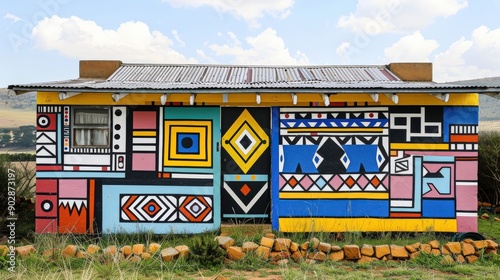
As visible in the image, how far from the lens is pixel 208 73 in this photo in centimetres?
1073

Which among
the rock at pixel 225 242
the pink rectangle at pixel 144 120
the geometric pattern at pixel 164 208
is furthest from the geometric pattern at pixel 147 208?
the rock at pixel 225 242

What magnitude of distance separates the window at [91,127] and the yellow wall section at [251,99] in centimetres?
19

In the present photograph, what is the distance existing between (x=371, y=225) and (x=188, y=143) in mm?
3912

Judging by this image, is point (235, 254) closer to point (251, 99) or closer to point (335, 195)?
point (335, 195)

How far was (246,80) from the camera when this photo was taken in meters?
9.59

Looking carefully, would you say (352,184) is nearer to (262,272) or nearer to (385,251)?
(385,251)

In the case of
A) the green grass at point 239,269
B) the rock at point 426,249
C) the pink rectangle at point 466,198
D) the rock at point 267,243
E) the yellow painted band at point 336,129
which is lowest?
the green grass at point 239,269

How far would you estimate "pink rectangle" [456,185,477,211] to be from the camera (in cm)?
872

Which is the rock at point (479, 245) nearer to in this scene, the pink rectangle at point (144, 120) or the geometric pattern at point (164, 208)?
the geometric pattern at point (164, 208)

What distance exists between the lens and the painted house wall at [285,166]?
8.73 meters

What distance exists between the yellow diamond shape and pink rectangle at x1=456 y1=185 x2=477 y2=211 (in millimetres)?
3853

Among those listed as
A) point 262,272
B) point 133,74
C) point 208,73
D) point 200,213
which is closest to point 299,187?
point 200,213

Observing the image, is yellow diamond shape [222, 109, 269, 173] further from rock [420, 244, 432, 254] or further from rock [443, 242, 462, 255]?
rock [443, 242, 462, 255]

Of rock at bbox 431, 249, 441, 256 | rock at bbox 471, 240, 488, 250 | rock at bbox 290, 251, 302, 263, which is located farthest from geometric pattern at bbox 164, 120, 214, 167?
rock at bbox 471, 240, 488, 250
